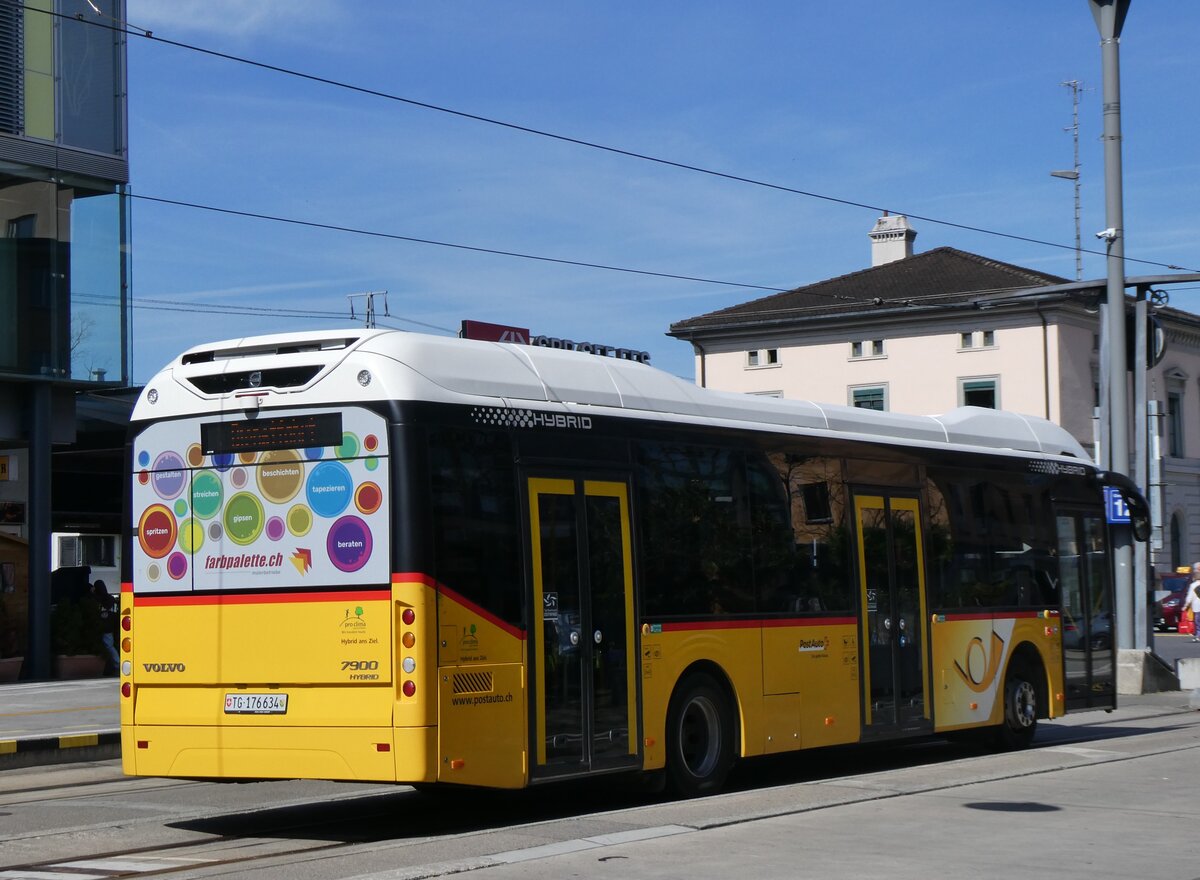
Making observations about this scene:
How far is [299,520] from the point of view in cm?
1045

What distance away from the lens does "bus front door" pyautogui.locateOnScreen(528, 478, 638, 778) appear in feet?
35.6

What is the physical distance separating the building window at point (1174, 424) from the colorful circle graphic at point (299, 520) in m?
63.3

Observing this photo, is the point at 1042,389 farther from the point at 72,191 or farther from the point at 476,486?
the point at 476,486

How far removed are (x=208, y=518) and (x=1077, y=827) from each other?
5.78 metres

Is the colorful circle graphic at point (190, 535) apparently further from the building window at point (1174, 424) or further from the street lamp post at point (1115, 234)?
the building window at point (1174, 424)

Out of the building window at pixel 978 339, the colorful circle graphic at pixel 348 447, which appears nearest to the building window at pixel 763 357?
the building window at pixel 978 339

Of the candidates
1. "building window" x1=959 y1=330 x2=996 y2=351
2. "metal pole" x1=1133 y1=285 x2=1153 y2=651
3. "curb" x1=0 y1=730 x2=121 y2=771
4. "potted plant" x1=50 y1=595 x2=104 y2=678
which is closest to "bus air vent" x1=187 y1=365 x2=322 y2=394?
"curb" x1=0 y1=730 x2=121 y2=771

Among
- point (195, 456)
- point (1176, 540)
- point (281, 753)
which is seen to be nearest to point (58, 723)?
point (195, 456)

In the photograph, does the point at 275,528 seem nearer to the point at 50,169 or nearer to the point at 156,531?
the point at 156,531

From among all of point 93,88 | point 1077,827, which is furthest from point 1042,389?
point 1077,827

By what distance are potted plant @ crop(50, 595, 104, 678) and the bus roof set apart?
18.5 m

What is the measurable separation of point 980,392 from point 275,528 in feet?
184

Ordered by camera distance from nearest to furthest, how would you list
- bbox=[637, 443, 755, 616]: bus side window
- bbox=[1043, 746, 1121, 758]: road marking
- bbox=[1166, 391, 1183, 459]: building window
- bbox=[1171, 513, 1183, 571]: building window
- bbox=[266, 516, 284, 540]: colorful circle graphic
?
bbox=[266, 516, 284, 540]: colorful circle graphic, bbox=[637, 443, 755, 616]: bus side window, bbox=[1043, 746, 1121, 758]: road marking, bbox=[1171, 513, 1183, 571]: building window, bbox=[1166, 391, 1183, 459]: building window

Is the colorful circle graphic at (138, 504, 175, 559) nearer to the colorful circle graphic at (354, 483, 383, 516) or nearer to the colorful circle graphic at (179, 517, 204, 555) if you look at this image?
the colorful circle graphic at (179, 517, 204, 555)
